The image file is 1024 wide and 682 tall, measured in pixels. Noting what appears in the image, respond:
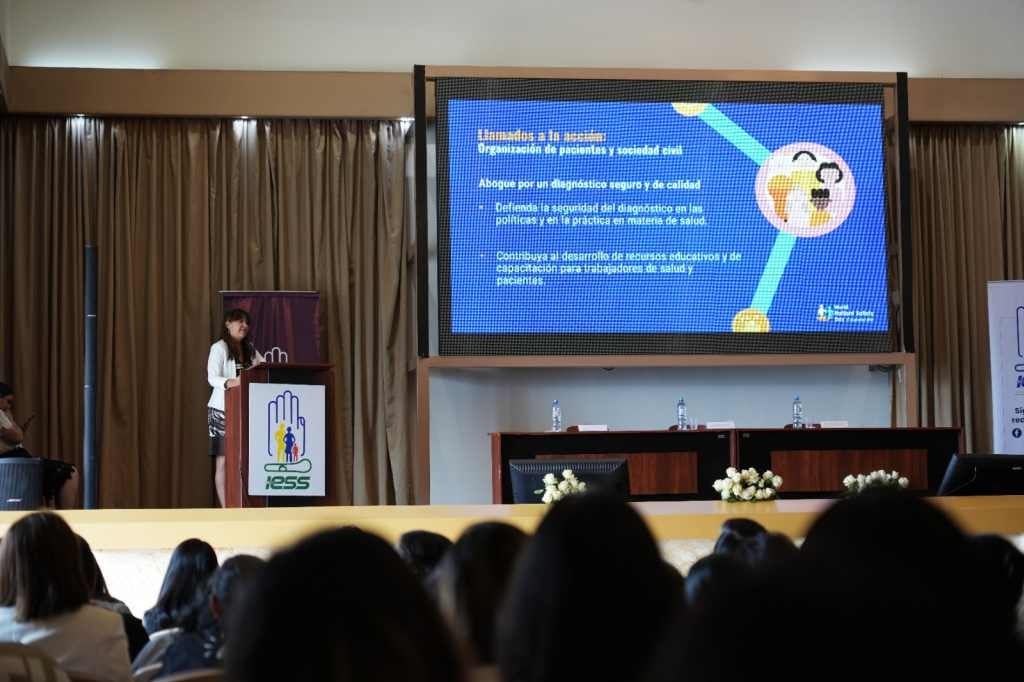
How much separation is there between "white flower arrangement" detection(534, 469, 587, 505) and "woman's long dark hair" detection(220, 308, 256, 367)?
3.73 m

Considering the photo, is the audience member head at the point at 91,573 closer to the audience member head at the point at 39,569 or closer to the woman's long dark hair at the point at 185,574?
the woman's long dark hair at the point at 185,574

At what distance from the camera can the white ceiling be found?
8.61 m

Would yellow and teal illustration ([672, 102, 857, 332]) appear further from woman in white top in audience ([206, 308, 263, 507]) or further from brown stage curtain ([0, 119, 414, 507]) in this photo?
woman in white top in audience ([206, 308, 263, 507])

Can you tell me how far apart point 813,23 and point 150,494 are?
6.08 meters

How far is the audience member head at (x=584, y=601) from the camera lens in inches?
37.9

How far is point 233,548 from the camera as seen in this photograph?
13.5 feet

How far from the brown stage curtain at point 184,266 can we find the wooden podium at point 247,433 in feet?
6.77

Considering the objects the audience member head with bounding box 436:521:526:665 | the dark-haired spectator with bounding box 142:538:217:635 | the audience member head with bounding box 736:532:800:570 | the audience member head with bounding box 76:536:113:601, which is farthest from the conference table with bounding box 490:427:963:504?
the audience member head with bounding box 436:521:526:665

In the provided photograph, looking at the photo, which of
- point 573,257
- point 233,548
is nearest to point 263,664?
point 233,548

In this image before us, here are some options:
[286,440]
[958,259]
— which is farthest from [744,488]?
[958,259]

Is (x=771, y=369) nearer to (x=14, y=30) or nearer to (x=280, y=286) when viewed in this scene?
(x=280, y=286)

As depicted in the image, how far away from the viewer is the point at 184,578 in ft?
8.95

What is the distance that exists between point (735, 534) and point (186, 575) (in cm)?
124

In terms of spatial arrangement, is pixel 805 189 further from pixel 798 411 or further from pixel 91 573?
pixel 91 573
